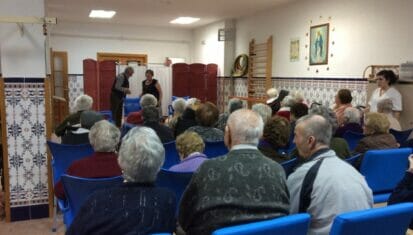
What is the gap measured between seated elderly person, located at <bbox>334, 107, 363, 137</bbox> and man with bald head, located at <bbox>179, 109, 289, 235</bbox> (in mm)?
2441

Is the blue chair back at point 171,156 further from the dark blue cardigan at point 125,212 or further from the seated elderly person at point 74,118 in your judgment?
the dark blue cardigan at point 125,212

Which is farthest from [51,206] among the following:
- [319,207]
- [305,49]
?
[305,49]

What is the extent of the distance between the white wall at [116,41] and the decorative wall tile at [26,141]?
6.95 metres

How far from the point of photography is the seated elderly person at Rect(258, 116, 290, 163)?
92.7 inches

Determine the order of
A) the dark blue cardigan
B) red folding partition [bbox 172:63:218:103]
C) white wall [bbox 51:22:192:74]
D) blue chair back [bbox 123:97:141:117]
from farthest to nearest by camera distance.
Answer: white wall [bbox 51:22:192:74]
red folding partition [bbox 172:63:218:103]
blue chair back [bbox 123:97:141:117]
the dark blue cardigan

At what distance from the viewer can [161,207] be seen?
1.49 m

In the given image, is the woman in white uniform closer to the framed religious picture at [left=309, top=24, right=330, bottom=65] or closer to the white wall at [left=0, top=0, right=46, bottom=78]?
the framed religious picture at [left=309, top=24, right=330, bottom=65]

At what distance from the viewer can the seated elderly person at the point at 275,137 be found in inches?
92.7

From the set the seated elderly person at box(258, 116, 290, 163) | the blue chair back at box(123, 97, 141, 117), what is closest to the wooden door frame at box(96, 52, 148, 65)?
the blue chair back at box(123, 97, 141, 117)

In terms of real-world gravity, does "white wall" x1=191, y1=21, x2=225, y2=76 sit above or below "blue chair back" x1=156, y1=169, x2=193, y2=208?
above

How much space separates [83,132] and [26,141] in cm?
50

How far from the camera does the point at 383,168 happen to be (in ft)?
9.36

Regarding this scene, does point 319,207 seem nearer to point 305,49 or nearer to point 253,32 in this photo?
point 305,49

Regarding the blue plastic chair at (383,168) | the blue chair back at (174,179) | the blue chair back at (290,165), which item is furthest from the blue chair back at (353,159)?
the blue chair back at (174,179)
